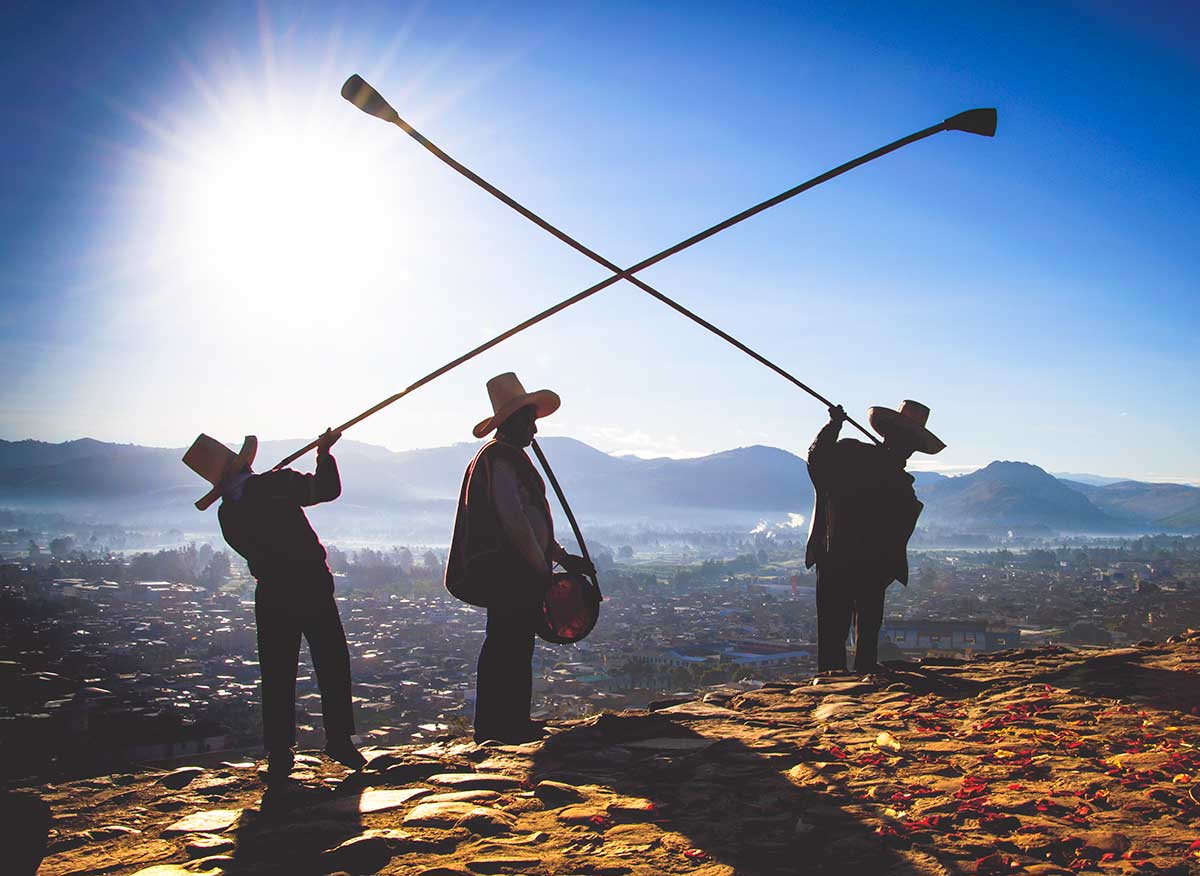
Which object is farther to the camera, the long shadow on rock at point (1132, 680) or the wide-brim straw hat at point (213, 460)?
the wide-brim straw hat at point (213, 460)

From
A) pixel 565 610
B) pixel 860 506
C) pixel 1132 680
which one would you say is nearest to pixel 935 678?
pixel 1132 680

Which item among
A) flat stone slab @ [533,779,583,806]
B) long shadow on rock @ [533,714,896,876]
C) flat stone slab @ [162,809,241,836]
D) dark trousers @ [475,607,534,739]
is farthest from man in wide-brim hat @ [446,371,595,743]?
flat stone slab @ [162,809,241,836]

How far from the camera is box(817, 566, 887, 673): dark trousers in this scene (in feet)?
22.5

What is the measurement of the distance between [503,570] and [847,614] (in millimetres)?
3702

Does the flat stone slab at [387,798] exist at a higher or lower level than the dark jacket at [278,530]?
lower

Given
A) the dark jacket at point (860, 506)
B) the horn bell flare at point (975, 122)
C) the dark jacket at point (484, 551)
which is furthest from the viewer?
the dark jacket at point (860, 506)

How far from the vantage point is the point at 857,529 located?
6809 mm

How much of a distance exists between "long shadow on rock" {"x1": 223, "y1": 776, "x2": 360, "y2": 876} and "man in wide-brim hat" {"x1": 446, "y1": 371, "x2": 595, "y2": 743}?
3.83 ft

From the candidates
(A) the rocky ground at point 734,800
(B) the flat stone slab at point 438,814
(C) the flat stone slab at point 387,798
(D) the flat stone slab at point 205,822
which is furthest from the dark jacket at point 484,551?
(D) the flat stone slab at point 205,822

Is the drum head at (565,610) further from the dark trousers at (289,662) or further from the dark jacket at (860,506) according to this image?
the dark jacket at (860,506)

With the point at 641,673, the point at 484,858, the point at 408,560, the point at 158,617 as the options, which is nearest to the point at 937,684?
the point at 484,858

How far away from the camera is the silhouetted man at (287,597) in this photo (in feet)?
15.3

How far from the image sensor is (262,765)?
16.5 feet

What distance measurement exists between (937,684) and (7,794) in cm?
580
